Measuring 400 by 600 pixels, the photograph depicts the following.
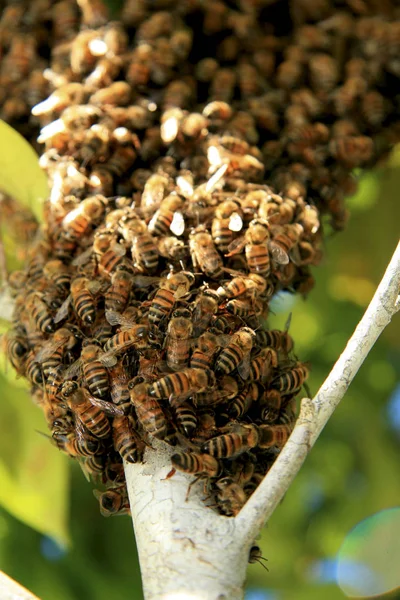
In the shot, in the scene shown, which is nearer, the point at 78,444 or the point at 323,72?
the point at 78,444

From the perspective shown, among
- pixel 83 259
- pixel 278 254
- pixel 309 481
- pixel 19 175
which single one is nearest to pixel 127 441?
pixel 83 259

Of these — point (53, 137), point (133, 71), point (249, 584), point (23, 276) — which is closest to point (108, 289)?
point (23, 276)

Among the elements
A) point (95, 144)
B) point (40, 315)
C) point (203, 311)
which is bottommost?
point (203, 311)

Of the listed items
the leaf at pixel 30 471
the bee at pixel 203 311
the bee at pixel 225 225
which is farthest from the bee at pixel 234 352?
the leaf at pixel 30 471

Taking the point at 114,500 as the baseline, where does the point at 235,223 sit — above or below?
above

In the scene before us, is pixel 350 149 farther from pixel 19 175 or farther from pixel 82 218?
pixel 19 175
